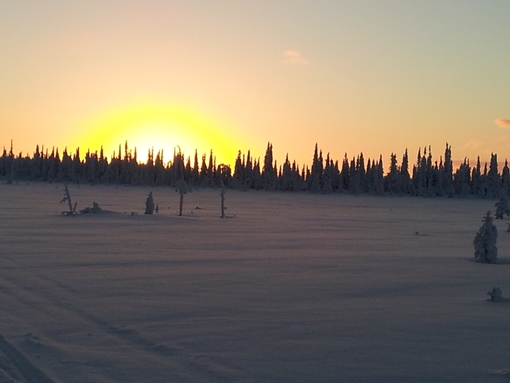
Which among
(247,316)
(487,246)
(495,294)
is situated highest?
(487,246)

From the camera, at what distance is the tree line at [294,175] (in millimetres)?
90750

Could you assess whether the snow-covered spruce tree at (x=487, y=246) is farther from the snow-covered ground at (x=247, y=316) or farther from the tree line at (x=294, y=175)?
the tree line at (x=294, y=175)

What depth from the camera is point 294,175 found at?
329 feet

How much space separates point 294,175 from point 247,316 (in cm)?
9519

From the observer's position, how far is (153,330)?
5.00 metres

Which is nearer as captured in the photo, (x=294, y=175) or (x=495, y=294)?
(x=495, y=294)

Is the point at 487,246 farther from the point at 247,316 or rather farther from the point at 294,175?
the point at 294,175

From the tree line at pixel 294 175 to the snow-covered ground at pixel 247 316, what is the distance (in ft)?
261

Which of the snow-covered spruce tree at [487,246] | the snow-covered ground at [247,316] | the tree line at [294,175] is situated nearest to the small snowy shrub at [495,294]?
the snow-covered ground at [247,316]

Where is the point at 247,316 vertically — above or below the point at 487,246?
below

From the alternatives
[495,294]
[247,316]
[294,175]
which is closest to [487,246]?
[495,294]

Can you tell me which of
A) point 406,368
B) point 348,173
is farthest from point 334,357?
point 348,173

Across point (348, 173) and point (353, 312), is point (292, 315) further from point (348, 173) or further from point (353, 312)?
point (348, 173)

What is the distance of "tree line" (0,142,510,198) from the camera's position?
90750 millimetres
